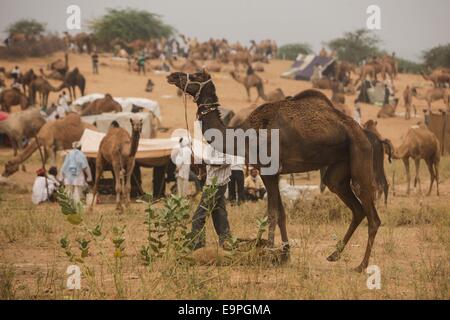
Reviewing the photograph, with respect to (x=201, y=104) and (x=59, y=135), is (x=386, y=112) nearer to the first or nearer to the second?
(x=59, y=135)

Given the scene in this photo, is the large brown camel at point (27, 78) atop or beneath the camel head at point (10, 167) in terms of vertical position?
atop

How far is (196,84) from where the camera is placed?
8.95 meters

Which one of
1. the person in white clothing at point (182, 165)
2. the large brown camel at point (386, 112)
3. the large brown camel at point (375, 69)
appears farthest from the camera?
the large brown camel at point (375, 69)

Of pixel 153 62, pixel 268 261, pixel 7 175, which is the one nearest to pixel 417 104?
pixel 153 62

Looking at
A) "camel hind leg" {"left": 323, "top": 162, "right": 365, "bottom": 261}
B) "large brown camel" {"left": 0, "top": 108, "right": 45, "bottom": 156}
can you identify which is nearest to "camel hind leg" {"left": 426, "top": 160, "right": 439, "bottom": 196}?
"camel hind leg" {"left": 323, "top": 162, "right": 365, "bottom": 261}

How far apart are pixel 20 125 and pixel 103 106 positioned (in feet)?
9.47

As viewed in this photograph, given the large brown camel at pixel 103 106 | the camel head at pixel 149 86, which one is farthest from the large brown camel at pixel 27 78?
the large brown camel at pixel 103 106

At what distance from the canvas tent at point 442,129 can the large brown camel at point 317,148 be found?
16.6 meters

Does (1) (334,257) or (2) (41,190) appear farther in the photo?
(2) (41,190)

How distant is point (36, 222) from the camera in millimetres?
11555

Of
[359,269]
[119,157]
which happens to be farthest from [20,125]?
[359,269]

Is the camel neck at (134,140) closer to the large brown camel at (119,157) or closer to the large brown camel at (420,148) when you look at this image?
the large brown camel at (119,157)

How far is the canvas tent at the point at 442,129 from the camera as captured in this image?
80.8ft
